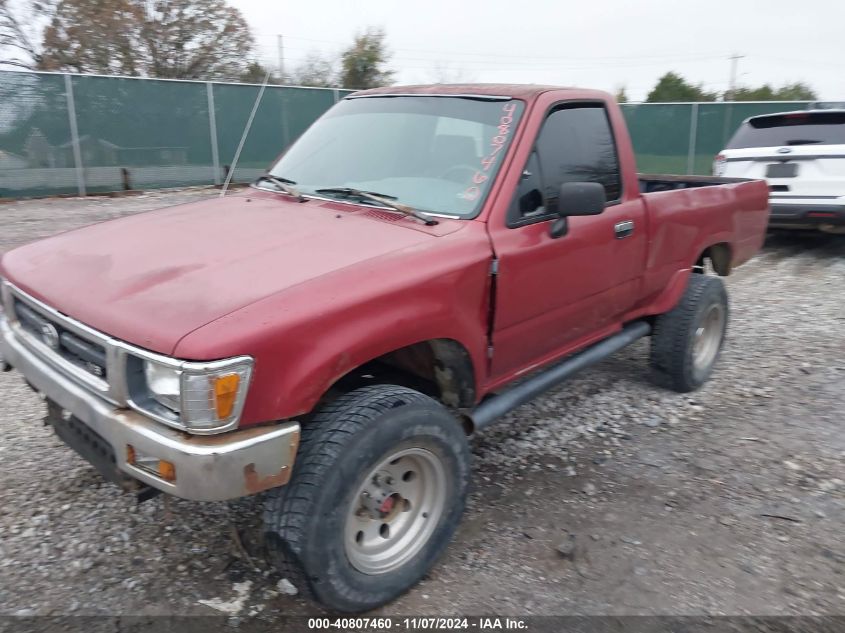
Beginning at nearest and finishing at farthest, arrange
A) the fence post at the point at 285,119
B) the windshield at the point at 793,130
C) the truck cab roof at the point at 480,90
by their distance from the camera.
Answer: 1. the truck cab roof at the point at 480,90
2. the windshield at the point at 793,130
3. the fence post at the point at 285,119

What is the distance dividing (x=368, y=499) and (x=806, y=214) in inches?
294

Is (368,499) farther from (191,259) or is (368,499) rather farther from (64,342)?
(64,342)

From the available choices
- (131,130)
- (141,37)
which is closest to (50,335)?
(131,130)

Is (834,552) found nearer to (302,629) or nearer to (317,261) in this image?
(302,629)

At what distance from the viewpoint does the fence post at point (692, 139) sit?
16.9 metres

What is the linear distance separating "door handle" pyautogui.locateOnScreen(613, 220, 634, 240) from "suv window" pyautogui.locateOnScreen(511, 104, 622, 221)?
0.51ft

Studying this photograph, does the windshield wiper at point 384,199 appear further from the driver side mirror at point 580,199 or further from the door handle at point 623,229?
the door handle at point 623,229

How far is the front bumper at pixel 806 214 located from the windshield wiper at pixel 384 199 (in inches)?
264

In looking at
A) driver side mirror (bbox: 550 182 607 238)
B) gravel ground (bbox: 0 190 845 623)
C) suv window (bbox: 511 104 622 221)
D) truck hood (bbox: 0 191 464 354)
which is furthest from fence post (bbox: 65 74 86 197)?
driver side mirror (bbox: 550 182 607 238)

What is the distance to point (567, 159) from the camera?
11.8 ft

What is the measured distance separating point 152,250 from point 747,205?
4.36 meters

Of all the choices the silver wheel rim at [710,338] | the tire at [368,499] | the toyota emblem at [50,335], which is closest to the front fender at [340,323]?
the tire at [368,499]

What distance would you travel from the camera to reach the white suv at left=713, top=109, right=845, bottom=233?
7.89m

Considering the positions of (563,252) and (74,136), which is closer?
(563,252)
